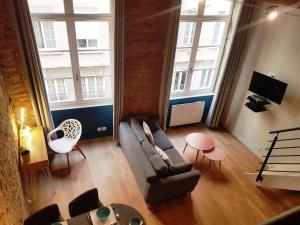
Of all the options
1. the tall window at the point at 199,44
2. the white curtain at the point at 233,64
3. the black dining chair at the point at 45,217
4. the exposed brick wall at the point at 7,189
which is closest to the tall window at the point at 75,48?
the exposed brick wall at the point at 7,189

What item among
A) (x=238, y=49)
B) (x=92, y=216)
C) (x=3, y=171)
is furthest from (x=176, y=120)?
(x=3, y=171)

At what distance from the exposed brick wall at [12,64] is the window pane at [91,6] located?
1.05 m

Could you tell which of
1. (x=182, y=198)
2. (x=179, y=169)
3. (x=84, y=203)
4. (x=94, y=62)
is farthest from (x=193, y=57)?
(x=84, y=203)

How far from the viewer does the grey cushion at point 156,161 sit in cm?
377

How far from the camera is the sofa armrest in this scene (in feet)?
12.3

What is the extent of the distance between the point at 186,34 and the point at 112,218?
3.86 metres

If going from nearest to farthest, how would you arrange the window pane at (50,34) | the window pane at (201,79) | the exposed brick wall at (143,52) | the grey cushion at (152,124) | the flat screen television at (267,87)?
the window pane at (50,34), the exposed brick wall at (143,52), the flat screen television at (267,87), the grey cushion at (152,124), the window pane at (201,79)

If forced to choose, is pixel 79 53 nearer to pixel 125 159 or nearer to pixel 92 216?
pixel 125 159

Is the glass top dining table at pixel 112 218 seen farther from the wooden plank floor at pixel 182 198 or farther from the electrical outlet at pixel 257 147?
the electrical outlet at pixel 257 147

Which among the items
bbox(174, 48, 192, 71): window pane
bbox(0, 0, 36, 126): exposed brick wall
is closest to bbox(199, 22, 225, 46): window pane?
bbox(174, 48, 192, 71): window pane

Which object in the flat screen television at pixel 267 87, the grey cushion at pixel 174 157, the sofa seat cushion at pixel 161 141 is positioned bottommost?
the grey cushion at pixel 174 157

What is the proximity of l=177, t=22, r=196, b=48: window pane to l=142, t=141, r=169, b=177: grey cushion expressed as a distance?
236cm

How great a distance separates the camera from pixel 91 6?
13.8 ft

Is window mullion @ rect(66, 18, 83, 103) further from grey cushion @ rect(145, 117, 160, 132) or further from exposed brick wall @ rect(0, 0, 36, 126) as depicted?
grey cushion @ rect(145, 117, 160, 132)
